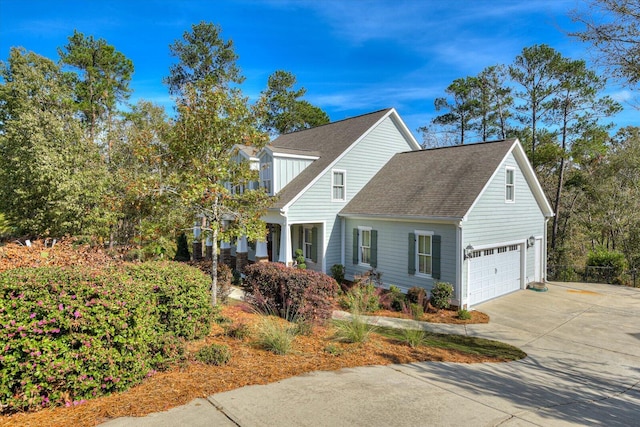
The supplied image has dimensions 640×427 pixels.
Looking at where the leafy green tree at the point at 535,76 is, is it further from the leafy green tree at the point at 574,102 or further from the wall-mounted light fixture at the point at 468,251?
the wall-mounted light fixture at the point at 468,251

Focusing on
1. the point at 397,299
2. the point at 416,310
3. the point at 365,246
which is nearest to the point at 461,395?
the point at 416,310

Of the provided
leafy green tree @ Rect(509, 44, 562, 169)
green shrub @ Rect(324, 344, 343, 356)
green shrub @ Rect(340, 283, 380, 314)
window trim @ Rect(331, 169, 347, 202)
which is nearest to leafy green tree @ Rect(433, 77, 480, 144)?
leafy green tree @ Rect(509, 44, 562, 169)

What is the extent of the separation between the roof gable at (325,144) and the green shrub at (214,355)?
30.9 feet

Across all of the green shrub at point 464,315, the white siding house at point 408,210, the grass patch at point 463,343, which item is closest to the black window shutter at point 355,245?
the white siding house at point 408,210

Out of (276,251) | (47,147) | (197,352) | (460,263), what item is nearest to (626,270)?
(460,263)

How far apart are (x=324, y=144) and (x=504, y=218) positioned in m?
9.63

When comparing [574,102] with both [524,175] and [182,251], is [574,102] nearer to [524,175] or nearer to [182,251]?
[524,175]

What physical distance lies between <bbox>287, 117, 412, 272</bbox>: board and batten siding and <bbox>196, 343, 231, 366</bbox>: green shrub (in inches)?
388

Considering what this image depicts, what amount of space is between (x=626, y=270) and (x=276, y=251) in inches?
739

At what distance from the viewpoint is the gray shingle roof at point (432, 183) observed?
527 inches

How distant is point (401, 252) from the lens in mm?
14469

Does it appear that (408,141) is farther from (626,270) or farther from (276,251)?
(626,270)

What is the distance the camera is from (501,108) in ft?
93.4

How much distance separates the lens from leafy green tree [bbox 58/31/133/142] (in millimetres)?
27469
